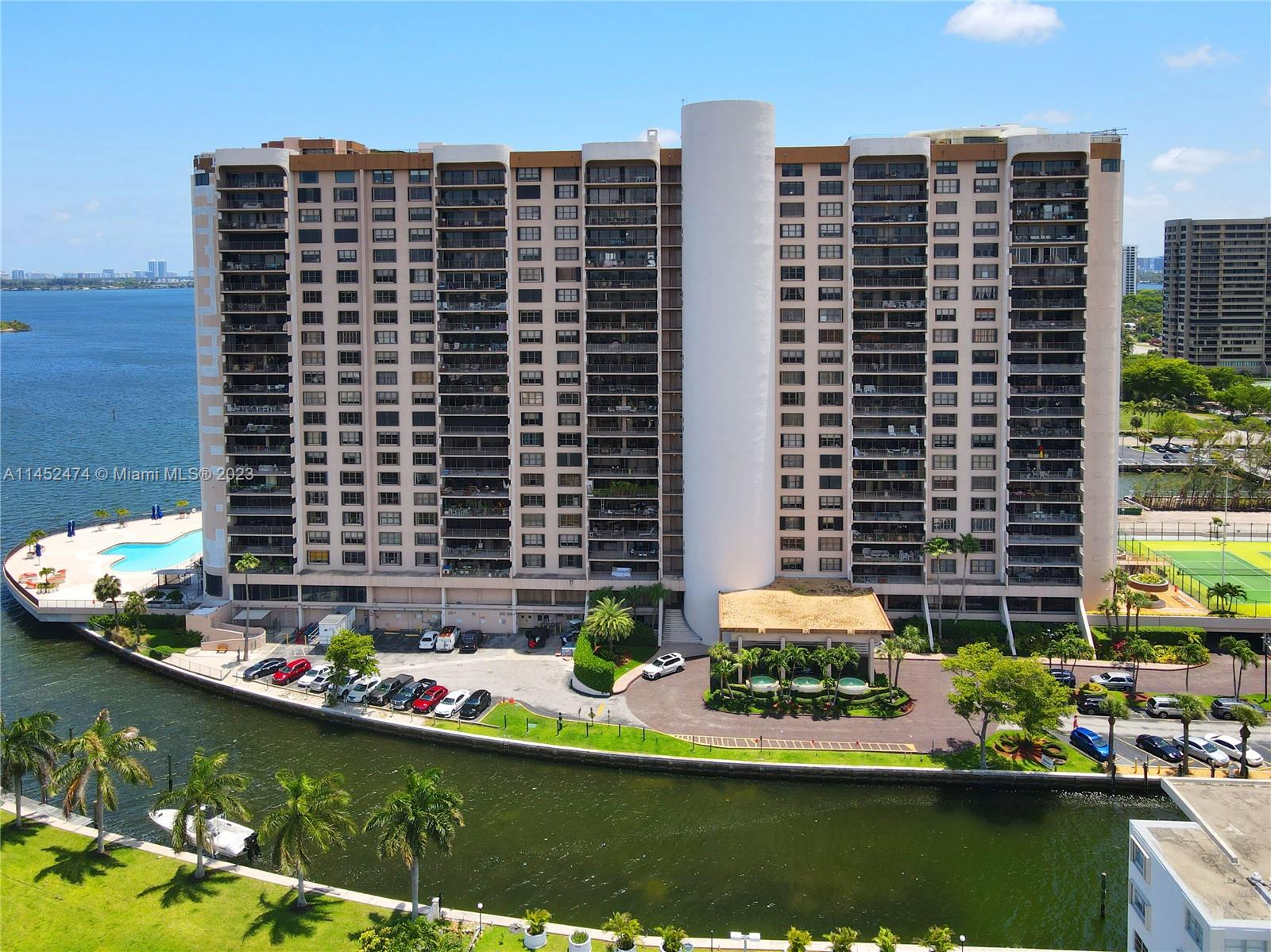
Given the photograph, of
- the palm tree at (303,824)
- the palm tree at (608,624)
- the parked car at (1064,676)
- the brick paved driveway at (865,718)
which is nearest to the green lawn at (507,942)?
the palm tree at (303,824)

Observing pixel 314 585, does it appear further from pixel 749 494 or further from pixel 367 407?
pixel 749 494

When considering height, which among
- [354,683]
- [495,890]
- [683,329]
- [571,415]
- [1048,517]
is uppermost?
[683,329]

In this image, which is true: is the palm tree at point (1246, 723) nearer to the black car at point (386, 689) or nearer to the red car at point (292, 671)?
the black car at point (386, 689)

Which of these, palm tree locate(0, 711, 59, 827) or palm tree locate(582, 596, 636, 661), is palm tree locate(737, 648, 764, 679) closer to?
palm tree locate(582, 596, 636, 661)

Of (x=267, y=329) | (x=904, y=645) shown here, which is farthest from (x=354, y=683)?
(x=904, y=645)

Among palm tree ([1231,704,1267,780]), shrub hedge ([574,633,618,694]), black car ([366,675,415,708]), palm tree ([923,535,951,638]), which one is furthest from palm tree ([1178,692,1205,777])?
black car ([366,675,415,708])

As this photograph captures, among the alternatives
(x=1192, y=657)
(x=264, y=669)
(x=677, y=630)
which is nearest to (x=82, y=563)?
(x=264, y=669)
